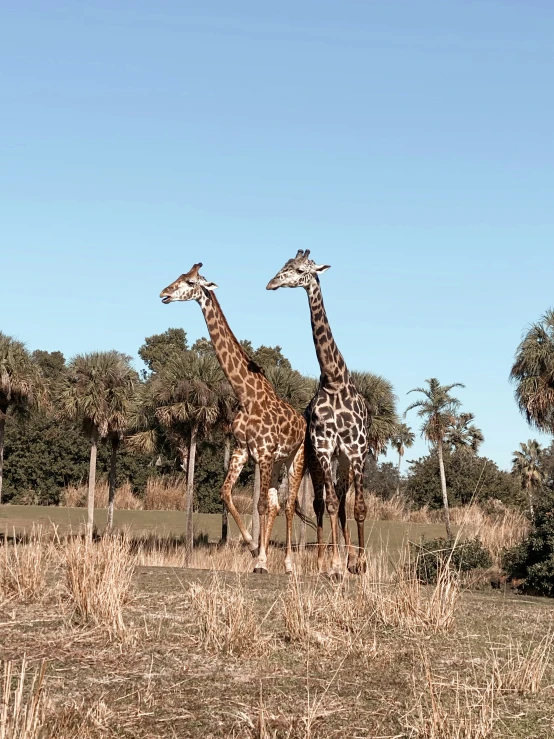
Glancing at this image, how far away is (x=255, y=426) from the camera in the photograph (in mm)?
11984

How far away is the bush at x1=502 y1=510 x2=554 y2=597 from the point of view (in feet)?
58.8

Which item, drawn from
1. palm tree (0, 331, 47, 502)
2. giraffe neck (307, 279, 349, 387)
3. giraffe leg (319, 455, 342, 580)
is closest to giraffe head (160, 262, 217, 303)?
giraffe neck (307, 279, 349, 387)

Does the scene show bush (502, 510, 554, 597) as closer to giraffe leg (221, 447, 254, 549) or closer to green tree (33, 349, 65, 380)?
giraffe leg (221, 447, 254, 549)

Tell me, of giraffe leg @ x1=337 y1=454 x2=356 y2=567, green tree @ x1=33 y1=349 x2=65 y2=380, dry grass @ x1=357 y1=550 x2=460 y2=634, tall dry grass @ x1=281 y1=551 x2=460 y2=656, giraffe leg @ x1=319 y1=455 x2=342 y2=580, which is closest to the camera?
tall dry grass @ x1=281 y1=551 x2=460 y2=656

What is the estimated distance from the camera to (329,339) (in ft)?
40.5

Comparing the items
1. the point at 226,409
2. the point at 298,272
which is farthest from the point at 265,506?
the point at 226,409

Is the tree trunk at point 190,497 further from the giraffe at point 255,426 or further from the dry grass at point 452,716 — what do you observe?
the dry grass at point 452,716

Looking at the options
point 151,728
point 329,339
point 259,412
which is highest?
point 329,339

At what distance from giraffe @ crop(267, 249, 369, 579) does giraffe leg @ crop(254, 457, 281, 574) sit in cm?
63

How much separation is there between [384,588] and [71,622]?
3.23 metres

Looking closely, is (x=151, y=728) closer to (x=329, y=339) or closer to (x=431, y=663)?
(x=431, y=663)

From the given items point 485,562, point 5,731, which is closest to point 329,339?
point 5,731

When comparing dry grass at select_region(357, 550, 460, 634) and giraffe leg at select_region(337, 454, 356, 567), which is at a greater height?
giraffe leg at select_region(337, 454, 356, 567)

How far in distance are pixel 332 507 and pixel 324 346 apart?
226cm
